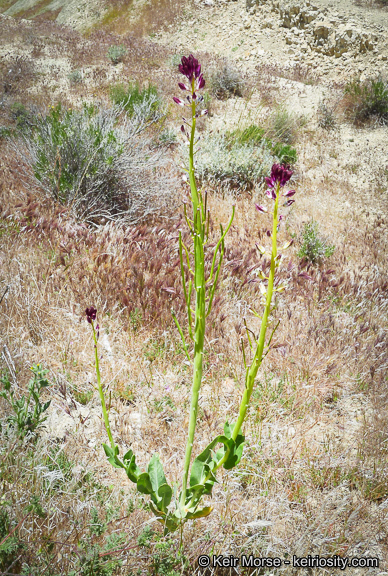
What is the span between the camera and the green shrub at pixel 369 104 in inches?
340

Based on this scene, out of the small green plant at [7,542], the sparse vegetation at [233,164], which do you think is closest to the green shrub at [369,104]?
the sparse vegetation at [233,164]

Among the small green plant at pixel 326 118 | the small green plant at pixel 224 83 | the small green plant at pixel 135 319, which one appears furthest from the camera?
the small green plant at pixel 224 83

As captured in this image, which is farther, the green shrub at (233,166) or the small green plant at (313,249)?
the green shrub at (233,166)

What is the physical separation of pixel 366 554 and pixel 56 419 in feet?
6.04

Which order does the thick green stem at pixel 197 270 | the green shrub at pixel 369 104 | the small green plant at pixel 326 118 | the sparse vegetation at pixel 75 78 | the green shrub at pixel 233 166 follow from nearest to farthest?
1. the thick green stem at pixel 197 270
2. the green shrub at pixel 233 166
3. the green shrub at pixel 369 104
4. the small green plant at pixel 326 118
5. the sparse vegetation at pixel 75 78

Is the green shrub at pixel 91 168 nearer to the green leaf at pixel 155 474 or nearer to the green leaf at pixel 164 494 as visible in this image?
the green leaf at pixel 155 474

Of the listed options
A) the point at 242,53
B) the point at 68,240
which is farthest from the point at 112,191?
the point at 242,53

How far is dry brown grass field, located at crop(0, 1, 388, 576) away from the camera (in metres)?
1.55

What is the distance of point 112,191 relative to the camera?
184 inches

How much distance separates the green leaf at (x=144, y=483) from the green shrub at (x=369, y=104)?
33.4 ft

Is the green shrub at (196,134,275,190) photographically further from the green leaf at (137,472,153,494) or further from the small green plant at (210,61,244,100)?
the green leaf at (137,472,153,494)

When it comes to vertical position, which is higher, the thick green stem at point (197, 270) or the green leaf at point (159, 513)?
the thick green stem at point (197, 270)

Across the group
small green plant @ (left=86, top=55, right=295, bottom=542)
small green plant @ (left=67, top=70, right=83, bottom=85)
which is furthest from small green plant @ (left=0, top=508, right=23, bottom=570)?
small green plant @ (left=67, top=70, right=83, bottom=85)

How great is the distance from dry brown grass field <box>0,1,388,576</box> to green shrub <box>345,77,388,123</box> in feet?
14.8
